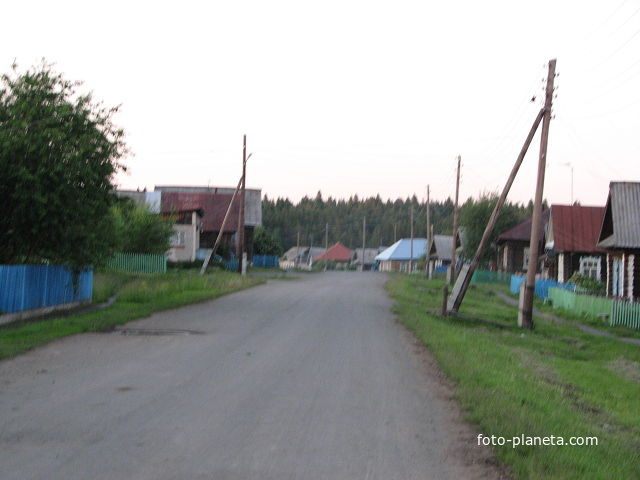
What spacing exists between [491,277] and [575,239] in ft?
58.1

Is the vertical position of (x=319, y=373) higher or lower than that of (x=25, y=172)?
lower

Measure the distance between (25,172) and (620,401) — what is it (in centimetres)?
1445

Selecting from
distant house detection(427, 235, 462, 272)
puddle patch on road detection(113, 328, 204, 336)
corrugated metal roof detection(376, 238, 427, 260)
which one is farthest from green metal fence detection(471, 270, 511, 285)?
puddle patch on road detection(113, 328, 204, 336)

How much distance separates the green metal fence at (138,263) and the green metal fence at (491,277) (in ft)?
94.5

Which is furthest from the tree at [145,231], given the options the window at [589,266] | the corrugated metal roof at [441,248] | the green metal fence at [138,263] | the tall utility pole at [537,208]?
the corrugated metal roof at [441,248]

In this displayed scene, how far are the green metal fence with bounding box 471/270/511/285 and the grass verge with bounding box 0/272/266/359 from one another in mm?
27319

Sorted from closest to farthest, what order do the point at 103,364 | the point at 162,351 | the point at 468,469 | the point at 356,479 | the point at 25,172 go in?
the point at 356,479 → the point at 468,469 → the point at 103,364 → the point at 162,351 → the point at 25,172

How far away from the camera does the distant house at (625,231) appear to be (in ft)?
96.7

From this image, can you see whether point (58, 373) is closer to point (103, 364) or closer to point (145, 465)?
point (103, 364)

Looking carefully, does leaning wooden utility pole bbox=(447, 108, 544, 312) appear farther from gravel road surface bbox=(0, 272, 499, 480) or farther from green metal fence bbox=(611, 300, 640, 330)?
gravel road surface bbox=(0, 272, 499, 480)

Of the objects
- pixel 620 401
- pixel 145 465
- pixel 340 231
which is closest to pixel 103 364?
pixel 145 465

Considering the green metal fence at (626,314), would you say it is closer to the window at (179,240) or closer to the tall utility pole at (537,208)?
the tall utility pole at (537,208)

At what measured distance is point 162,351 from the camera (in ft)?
42.8

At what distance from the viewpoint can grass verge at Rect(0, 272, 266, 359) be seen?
574 inches
